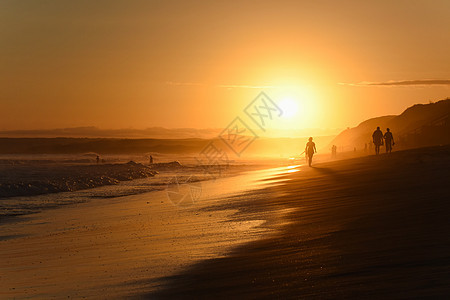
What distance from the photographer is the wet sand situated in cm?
535

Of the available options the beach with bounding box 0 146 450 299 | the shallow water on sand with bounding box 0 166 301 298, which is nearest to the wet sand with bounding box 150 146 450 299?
the beach with bounding box 0 146 450 299

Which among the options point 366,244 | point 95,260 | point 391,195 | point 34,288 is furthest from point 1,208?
point 366,244

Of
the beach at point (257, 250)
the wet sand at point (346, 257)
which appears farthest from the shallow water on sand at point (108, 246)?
the wet sand at point (346, 257)

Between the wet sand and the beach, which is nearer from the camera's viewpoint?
the wet sand

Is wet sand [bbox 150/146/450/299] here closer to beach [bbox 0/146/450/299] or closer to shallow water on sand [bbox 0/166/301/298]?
beach [bbox 0/146/450/299]

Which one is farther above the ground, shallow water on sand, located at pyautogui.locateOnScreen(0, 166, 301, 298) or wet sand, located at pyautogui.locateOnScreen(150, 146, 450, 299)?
wet sand, located at pyautogui.locateOnScreen(150, 146, 450, 299)

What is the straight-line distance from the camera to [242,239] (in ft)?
30.7

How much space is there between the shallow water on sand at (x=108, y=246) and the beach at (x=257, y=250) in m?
0.02

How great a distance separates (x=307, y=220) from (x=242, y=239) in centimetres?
156

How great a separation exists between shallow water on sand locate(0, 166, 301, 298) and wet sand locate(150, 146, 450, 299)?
0.68 m

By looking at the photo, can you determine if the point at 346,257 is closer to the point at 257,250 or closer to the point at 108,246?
the point at 257,250

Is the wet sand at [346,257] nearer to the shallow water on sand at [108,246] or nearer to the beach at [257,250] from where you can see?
the beach at [257,250]

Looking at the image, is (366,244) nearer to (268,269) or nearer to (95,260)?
(268,269)

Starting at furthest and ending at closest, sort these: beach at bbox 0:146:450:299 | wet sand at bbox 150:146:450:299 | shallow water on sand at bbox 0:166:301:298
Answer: shallow water on sand at bbox 0:166:301:298 < beach at bbox 0:146:450:299 < wet sand at bbox 150:146:450:299
